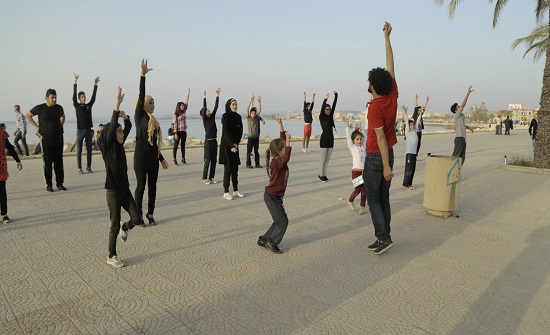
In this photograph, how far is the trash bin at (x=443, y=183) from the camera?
6238mm

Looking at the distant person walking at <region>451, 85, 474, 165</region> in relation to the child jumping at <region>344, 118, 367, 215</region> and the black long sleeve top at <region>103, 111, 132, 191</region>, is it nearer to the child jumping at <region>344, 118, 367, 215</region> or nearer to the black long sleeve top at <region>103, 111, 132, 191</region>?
the child jumping at <region>344, 118, 367, 215</region>

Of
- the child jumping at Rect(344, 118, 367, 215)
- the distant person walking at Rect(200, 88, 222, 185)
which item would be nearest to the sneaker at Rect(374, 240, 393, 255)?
the child jumping at Rect(344, 118, 367, 215)

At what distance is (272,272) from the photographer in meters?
4.12

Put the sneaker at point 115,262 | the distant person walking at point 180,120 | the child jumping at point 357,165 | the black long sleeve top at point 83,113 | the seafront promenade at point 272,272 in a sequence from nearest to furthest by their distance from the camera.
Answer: the seafront promenade at point 272,272, the sneaker at point 115,262, the child jumping at point 357,165, the black long sleeve top at point 83,113, the distant person walking at point 180,120

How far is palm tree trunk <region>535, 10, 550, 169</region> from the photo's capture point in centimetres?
1172

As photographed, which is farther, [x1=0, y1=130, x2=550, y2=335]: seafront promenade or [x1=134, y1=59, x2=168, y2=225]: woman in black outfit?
[x1=134, y1=59, x2=168, y2=225]: woman in black outfit

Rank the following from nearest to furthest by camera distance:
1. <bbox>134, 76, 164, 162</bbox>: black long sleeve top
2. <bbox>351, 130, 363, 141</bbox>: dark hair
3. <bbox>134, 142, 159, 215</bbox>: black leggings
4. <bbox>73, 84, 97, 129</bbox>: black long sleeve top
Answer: <bbox>134, 76, 164, 162</bbox>: black long sleeve top < <bbox>134, 142, 159, 215</bbox>: black leggings < <bbox>351, 130, 363, 141</bbox>: dark hair < <bbox>73, 84, 97, 129</bbox>: black long sleeve top

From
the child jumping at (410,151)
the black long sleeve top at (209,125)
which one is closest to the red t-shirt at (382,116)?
the child jumping at (410,151)

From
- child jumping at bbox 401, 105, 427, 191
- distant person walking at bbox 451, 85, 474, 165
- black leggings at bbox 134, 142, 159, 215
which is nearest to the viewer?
black leggings at bbox 134, 142, 159, 215

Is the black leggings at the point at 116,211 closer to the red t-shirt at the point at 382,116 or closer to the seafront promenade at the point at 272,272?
the seafront promenade at the point at 272,272

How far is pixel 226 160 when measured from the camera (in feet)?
24.8

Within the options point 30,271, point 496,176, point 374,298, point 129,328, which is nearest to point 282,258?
point 374,298

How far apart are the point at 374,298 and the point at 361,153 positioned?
3.73 m

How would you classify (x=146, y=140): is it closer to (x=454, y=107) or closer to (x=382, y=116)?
(x=382, y=116)
